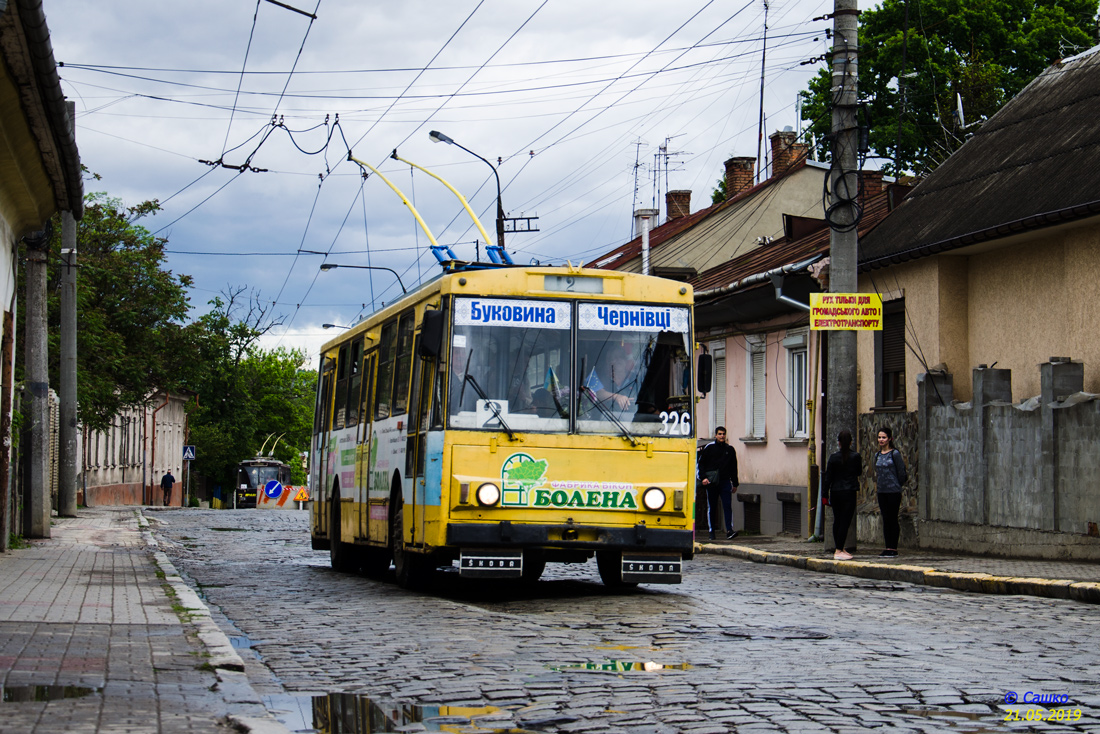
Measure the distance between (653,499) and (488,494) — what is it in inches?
59.4

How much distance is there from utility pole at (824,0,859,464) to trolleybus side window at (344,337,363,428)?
20.4 ft

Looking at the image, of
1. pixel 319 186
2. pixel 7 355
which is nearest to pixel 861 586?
pixel 7 355

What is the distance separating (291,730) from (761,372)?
2218 cm

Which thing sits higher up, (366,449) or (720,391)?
(720,391)

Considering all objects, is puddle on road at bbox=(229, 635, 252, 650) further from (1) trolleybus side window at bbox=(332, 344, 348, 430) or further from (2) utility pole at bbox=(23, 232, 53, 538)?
(2) utility pole at bbox=(23, 232, 53, 538)

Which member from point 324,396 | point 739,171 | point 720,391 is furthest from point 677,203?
point 324,396

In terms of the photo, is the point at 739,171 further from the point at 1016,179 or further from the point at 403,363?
the point at 403,363

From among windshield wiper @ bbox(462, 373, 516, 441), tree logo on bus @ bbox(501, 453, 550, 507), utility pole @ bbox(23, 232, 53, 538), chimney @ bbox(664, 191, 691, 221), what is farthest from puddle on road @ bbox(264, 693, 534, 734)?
chimney @ bbox(664, 191, 691, 221)

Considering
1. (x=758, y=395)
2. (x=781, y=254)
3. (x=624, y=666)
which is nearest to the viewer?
(x=624, y=666)

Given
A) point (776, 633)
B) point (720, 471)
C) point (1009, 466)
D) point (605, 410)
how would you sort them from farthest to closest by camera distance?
point (720, 471) < point (1009, 466) < point (605, 410) < point (776, 633)

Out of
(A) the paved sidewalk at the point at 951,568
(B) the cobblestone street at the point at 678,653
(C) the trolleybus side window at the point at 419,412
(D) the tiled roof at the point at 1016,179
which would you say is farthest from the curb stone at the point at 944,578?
(C) the trolleybus side window at the point at 419,412

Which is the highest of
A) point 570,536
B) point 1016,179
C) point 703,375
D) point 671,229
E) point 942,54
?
point 942,54

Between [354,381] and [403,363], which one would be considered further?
[354,381]

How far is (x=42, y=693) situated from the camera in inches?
270
